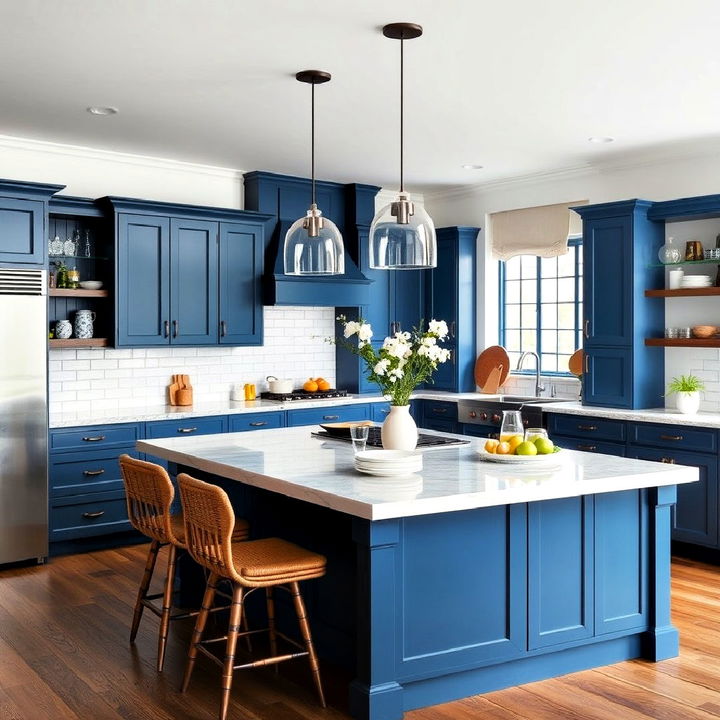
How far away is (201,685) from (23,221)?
3.36 m

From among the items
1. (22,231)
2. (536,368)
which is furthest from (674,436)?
(22,231)

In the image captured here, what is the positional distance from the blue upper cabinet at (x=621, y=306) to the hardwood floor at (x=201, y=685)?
218cm

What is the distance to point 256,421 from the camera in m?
7.09

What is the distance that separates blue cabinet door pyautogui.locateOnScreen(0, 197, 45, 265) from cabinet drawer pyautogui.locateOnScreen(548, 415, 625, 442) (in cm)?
388

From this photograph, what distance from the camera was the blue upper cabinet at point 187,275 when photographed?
668 centimetres

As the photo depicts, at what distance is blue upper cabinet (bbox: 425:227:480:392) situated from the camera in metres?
8.38

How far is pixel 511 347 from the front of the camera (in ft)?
28.0

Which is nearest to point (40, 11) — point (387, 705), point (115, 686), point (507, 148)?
point (115, 686)

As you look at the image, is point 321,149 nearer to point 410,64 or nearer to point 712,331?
point 410,64

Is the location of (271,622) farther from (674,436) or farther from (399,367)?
(674,436)

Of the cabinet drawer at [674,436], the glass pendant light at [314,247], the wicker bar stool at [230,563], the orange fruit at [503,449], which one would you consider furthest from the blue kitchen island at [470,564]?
the cabinet drawer at [674,436]

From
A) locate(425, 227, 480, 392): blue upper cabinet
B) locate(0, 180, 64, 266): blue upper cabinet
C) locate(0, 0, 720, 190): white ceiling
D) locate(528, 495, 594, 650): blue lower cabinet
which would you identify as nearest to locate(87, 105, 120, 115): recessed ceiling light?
locate(0, 0, 720, 190): white ceiling

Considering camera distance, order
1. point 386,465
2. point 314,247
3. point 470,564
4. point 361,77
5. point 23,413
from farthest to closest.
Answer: point 23,413 → point 361,77 → point 314,247 → point 386,465 → point 470,564

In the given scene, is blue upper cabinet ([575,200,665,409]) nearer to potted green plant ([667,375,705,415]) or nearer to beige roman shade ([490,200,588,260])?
potted green plant ([667,375,705,415])
